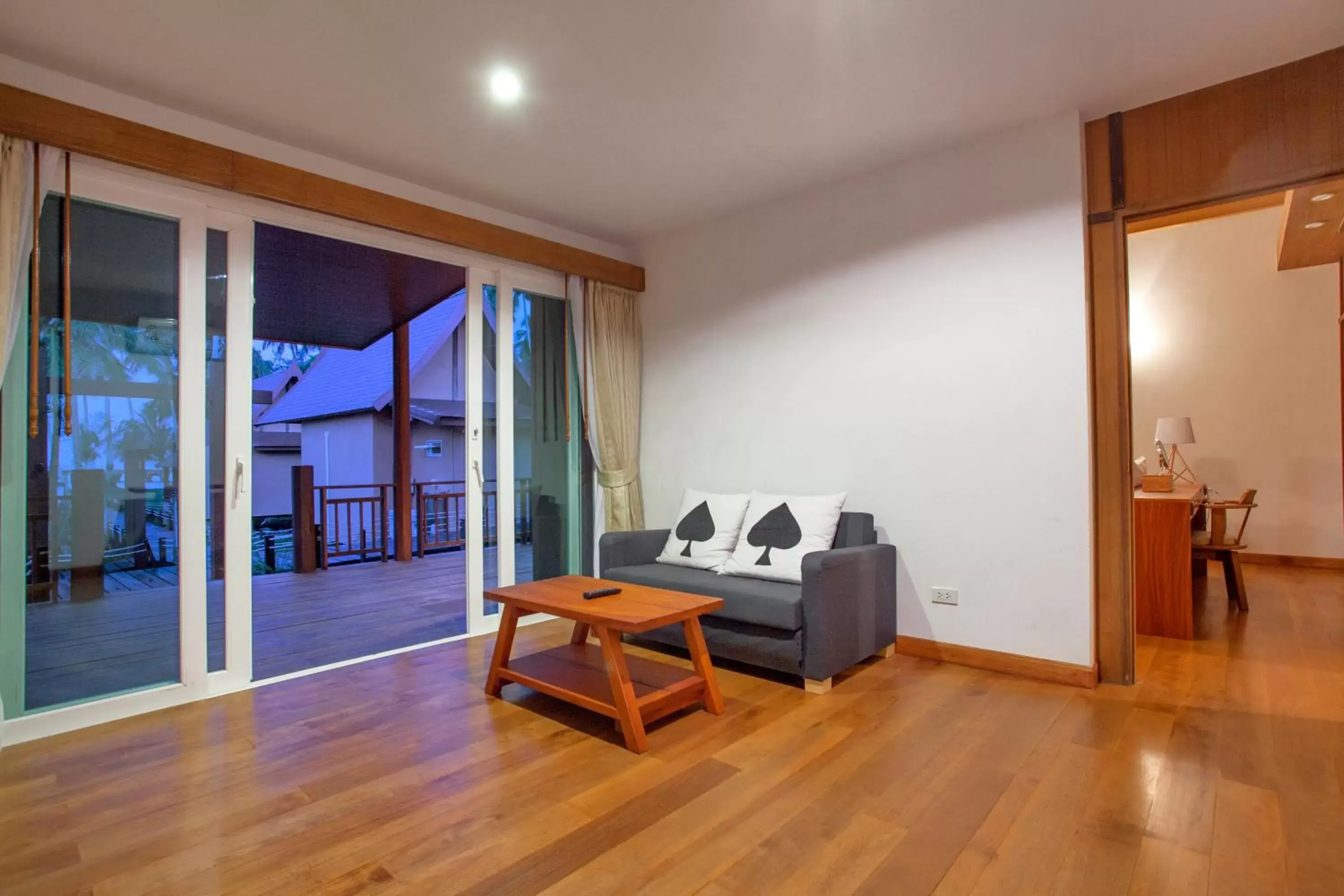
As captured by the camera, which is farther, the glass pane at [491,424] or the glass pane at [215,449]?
the glass pane at [491,424]

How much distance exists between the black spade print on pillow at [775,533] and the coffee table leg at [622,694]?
1.21m

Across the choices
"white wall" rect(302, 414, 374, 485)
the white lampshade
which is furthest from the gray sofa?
"white wall" rect(302, 414, 374, 485)

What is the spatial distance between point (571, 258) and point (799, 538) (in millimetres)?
2388

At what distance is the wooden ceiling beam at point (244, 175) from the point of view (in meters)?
2.50

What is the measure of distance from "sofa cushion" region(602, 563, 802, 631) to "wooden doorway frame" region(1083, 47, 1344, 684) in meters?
1.37

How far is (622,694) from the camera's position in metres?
2.37

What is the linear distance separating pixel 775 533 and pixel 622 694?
55.8 inches

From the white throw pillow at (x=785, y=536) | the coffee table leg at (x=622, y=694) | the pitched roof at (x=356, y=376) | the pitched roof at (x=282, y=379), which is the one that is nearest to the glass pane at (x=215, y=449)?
the coffee table leg at (x=622, y=694)

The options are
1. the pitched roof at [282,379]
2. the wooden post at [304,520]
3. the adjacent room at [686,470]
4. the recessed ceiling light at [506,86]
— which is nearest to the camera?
the adjacent room at [686,470]

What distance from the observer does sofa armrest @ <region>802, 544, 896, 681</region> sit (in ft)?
9.32

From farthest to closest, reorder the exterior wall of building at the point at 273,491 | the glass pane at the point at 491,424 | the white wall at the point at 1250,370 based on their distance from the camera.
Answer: the exterior wall of building at the point at 273,491 < the white wall at the point at 1250,370 < the glass pane at the point at 491,424

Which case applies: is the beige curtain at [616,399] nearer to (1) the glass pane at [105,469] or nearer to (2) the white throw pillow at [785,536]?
(2) the white throw pillow at [785,536]

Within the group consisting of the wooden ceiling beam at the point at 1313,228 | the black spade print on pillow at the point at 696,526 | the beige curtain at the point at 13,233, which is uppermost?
the wooden ceiling beam at the point at 1313,228

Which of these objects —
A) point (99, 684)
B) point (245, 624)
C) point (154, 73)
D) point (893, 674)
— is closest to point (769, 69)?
point (154, 73)
